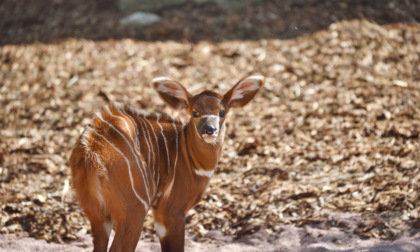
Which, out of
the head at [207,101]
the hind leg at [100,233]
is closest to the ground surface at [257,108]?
the hind leg at [100,233]

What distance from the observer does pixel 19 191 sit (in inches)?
236

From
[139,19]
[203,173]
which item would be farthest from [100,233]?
[139,19]

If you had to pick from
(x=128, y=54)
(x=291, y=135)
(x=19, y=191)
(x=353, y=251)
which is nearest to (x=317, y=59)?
(x=291, y=135)

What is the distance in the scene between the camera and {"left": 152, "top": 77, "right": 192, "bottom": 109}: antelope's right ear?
187 inches

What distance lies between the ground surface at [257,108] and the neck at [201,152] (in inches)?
38.0

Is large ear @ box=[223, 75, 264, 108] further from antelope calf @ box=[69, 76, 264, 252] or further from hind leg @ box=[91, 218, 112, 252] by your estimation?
hind leg @ box=[91, 218, 112, 252]

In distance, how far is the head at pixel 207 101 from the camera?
448 centimetres

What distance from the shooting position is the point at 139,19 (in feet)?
31.6

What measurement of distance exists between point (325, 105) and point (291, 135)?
0.79 metres

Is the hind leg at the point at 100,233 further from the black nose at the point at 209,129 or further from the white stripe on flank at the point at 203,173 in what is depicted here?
the black nose at the point at 209,129

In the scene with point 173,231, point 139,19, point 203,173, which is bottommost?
point 173,231

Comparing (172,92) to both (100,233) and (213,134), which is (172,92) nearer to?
(213,134)

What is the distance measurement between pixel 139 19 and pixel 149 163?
5764mm

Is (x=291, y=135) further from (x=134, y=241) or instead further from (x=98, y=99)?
(x=134, y=241)
